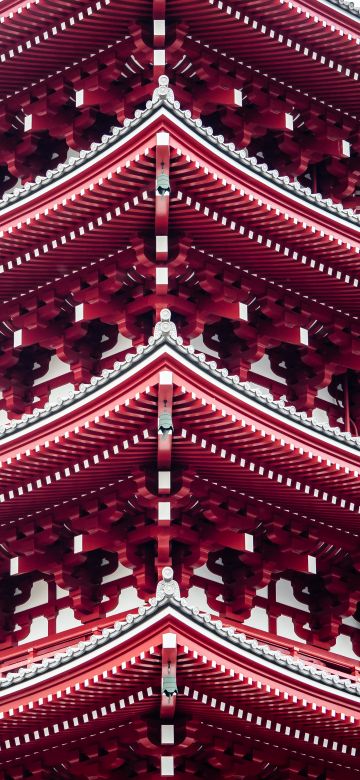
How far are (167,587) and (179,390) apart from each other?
1991mm

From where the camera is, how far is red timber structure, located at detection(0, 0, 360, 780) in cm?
2070

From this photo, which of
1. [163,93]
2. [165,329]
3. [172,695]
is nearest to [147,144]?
[163,93]

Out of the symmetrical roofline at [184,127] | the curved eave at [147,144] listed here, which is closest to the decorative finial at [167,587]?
the curved eave at [147,144]

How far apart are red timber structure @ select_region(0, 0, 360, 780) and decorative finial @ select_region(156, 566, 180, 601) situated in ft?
0.08

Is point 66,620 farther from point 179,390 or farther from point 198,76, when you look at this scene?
point 198,76

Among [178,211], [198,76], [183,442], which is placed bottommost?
[183,442]

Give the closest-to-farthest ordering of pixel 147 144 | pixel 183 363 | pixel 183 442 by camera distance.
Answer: pixel 183 363 < pixel 183 442 < pixel 147 144

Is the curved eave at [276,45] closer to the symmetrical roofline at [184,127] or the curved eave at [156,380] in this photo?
the symmetrical roofline at [184,127]

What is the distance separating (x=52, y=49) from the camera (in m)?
24.2

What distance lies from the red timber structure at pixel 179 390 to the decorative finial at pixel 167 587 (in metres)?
0.02

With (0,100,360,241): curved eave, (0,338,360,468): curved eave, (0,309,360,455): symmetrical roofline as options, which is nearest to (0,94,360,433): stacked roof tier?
(0,100,360,241): curved eave

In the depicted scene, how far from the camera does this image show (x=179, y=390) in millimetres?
20969

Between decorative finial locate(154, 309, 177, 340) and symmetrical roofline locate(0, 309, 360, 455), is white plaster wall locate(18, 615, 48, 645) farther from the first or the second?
decorative finial locate(154, 309, 177, 340)

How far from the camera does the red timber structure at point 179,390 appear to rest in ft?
67.9
